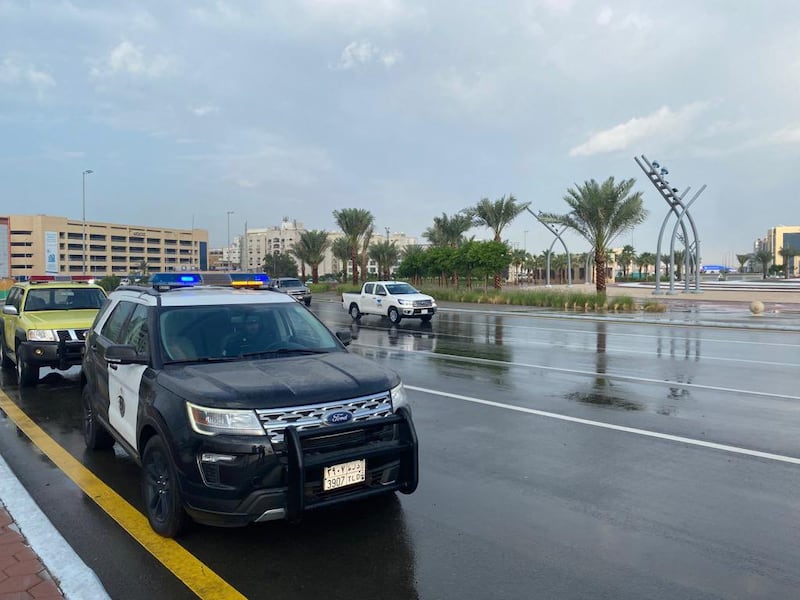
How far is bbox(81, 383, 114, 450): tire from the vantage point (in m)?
6.53

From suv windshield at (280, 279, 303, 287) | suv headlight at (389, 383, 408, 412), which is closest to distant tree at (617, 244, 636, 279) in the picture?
suv windshield at (280, 279, 303, 287)

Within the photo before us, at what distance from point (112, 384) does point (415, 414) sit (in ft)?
12.9

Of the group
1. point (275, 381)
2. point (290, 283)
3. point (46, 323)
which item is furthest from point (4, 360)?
point (290, 283)

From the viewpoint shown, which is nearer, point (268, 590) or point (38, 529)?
point (268, 590)

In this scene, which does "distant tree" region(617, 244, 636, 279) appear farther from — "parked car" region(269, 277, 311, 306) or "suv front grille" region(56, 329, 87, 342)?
"suv front grille" region(56, 329, 87, 342)

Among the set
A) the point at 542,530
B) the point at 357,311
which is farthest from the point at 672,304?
the point at 542,530

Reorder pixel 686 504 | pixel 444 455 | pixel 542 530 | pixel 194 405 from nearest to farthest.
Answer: pixel 194 405 → pixel 542 530 → pixel 686 504 → pixel 444 455

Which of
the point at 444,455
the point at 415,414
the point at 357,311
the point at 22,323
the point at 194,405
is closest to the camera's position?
the point at 194,405

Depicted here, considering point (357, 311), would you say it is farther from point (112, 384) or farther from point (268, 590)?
point (268, 590)

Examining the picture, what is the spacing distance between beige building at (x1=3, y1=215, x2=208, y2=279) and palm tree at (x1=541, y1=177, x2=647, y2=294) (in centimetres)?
11111

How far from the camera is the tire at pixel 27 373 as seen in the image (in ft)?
33.8

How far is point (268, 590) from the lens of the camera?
379cm

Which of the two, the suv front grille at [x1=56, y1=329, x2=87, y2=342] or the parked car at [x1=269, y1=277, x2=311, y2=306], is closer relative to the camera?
the suv front grille at [x1=56, y1=329, x2=87, y2=342]

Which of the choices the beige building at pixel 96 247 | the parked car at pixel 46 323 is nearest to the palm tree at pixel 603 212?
the parked car at pixel 46 323
